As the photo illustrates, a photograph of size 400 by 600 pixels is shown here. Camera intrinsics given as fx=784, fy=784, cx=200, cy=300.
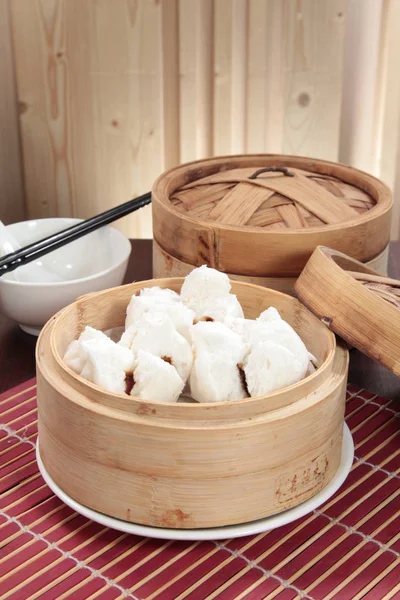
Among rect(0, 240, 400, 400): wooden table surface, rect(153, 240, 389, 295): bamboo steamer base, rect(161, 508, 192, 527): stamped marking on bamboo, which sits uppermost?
rect(153, 240, 389, 295): bamboo steamer base

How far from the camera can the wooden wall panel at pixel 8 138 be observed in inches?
84.1

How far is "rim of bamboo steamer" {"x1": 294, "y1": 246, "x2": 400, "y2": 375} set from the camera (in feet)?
3.61

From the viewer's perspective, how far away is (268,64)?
222 centimetres

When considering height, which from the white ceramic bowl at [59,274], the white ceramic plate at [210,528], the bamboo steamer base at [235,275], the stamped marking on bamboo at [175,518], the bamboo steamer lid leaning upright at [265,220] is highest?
the bamboo steamer lid leaning upright at [265,220]

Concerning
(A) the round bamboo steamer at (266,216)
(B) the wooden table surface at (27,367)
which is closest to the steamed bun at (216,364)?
(A) the round bamboo steamer at (266,216)

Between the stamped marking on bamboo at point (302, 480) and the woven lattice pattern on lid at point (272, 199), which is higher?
the woven lattice pattern on lid at point (272, 199)

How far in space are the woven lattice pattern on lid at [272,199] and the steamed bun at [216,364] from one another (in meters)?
0.34

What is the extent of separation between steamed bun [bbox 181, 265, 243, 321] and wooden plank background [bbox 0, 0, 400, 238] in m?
1.16

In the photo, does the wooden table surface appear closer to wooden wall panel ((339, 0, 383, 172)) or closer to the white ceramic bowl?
the white ceramic bowl

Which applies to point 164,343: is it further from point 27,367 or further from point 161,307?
point 27,367

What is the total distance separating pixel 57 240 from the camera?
1508mm

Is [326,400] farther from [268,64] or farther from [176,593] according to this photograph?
[268,64]

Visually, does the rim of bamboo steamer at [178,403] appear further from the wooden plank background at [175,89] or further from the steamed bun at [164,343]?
the wooden plank background at [175,89]

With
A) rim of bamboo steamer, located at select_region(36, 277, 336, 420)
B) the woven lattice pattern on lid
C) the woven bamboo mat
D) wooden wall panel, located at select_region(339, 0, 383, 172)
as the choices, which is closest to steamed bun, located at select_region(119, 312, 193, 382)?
rim of bamboo steamer, located at select_region(36, 277, 336, 420)
